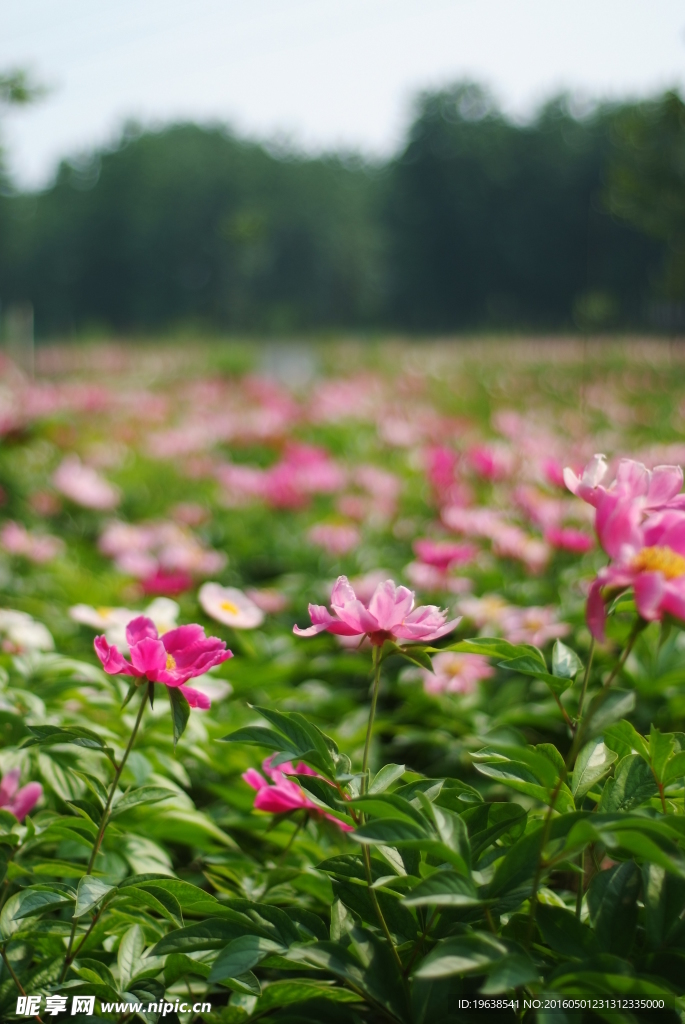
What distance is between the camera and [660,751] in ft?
2.89

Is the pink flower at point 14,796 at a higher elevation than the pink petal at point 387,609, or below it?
below

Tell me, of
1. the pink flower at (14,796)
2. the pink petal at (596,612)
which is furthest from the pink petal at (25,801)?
the pink petal at (596,612)

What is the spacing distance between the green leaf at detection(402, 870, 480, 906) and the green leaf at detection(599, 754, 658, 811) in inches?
8.6

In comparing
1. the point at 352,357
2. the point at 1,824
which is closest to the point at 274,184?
the point at 352,357

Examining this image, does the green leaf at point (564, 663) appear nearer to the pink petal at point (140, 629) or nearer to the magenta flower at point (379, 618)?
the magenta flower at point (379, 618)

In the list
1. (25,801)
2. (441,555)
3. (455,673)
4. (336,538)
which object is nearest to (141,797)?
(25,801)

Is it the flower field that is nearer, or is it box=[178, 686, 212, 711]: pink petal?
the flower field

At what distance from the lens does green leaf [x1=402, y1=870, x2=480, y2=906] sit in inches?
26.5

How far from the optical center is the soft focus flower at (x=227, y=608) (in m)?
1.40

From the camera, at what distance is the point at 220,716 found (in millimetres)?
1803

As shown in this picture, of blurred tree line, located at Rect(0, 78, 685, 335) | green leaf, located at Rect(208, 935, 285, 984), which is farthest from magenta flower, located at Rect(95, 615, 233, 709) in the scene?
blurred tree line, located at Rect(0, 78, 685, 335)

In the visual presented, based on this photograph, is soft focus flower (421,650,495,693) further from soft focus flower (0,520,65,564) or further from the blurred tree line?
the blurred tree line

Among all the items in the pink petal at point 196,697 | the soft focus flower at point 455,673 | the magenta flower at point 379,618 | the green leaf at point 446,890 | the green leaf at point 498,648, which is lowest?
the soft focus flower at point 455,673

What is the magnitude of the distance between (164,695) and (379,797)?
83cm
